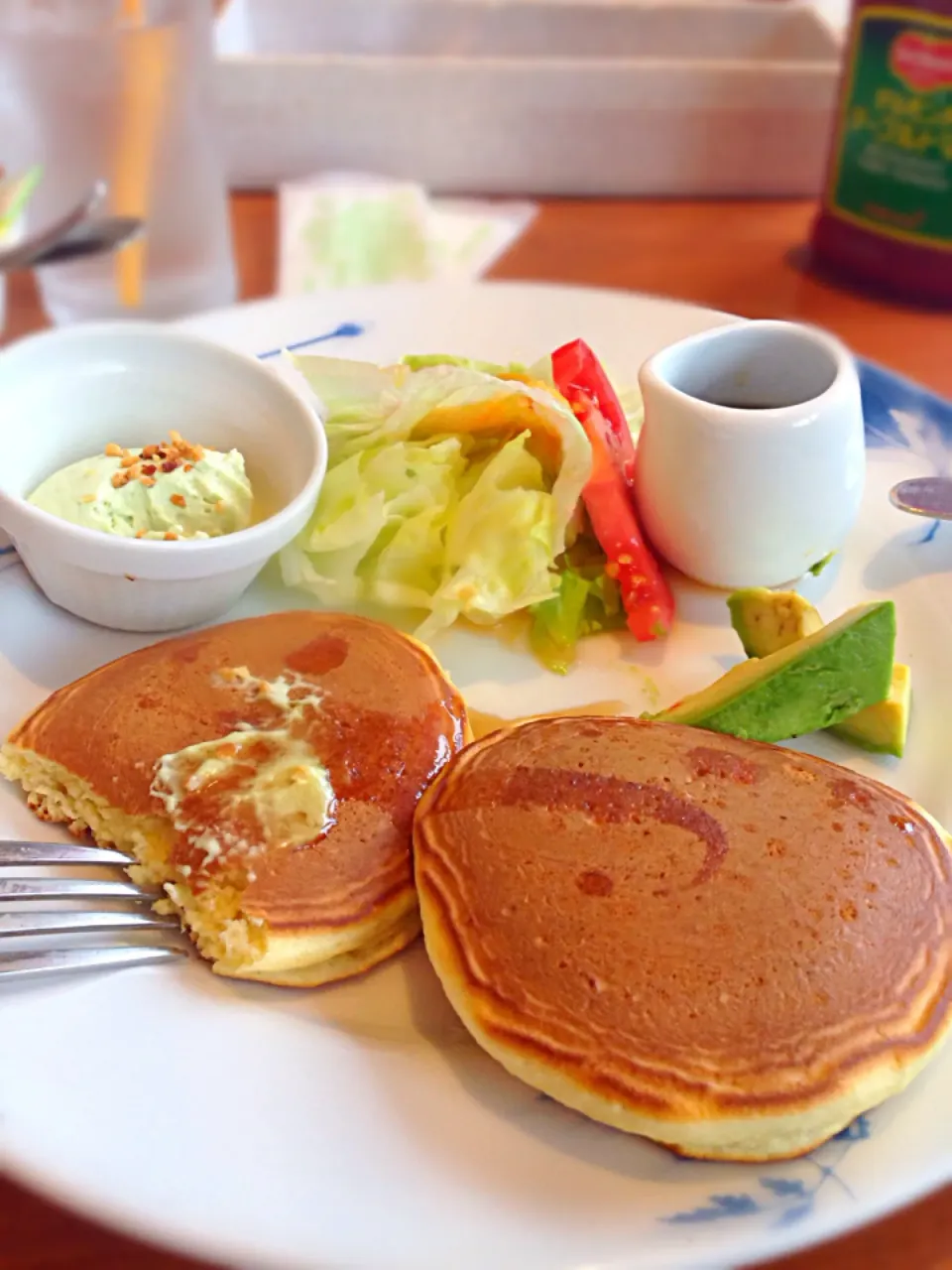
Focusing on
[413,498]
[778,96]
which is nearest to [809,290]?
[778,96]

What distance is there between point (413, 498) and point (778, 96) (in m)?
1.82

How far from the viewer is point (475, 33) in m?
3.10

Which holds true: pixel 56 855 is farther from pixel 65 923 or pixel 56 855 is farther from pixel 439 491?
pixel 439 491

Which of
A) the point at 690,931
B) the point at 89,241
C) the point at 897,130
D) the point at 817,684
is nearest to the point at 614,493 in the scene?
the point at 817,684

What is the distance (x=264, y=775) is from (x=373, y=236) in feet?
6.21

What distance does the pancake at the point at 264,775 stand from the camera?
115 centimetres

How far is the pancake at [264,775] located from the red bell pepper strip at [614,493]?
1.26ft

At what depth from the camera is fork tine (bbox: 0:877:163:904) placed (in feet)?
3.68

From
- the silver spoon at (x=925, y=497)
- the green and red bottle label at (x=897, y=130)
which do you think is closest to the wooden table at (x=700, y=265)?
the green and red bottle label at (x=897, y=130)

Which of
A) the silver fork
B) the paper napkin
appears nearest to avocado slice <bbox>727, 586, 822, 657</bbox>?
the silver fork

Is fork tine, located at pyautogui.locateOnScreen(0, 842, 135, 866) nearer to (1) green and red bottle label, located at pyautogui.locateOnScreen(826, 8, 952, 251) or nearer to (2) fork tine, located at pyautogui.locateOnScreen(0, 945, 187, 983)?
(2) fork tine, located at pyautogui.locateOnScreen(0, 945, 187, 983)

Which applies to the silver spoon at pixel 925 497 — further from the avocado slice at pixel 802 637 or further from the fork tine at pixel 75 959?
the fork tine at pixel 75 959

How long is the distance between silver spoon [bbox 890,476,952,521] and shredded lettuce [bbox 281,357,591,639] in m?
0.55

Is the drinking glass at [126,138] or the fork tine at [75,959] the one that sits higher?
the drinking glass at [126,138]
